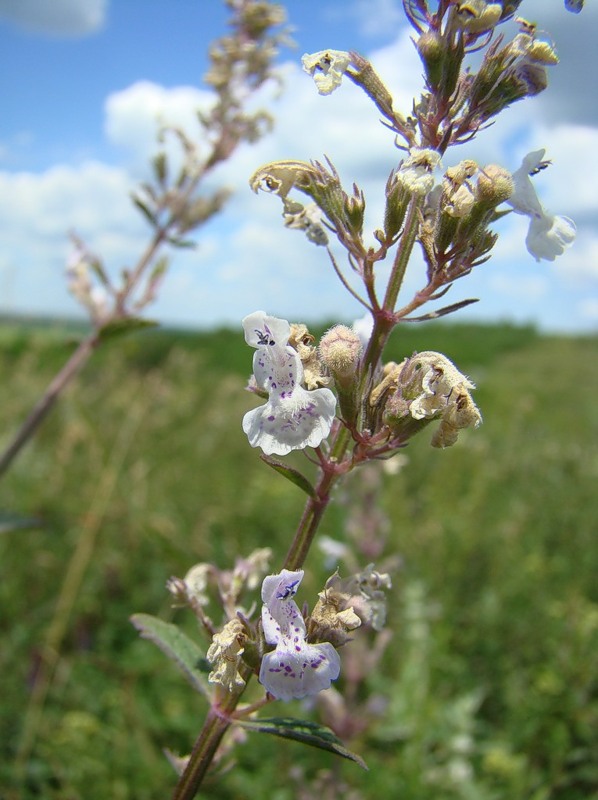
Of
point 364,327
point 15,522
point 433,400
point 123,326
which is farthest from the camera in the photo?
point 123,326

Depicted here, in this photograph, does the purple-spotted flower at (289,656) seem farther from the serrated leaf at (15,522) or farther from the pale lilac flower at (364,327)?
the serrated leaf at (15,522)

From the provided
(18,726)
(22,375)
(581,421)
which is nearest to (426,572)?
(18,726)

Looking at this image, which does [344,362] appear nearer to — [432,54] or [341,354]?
[341,354]

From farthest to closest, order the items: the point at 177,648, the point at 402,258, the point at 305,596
→ the point at 305,596 < the point at 177,648 < the point at 402,258

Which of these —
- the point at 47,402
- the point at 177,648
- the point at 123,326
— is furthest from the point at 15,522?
the point at 177,648

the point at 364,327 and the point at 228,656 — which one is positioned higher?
the point at 364,327

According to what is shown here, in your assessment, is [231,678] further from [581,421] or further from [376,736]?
[581,421]

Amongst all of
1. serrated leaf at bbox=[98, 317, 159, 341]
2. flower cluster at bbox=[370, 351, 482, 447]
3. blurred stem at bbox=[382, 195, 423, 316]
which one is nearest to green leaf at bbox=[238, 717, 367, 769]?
flower cluster at bbox=[370, 351, 482, 447]
